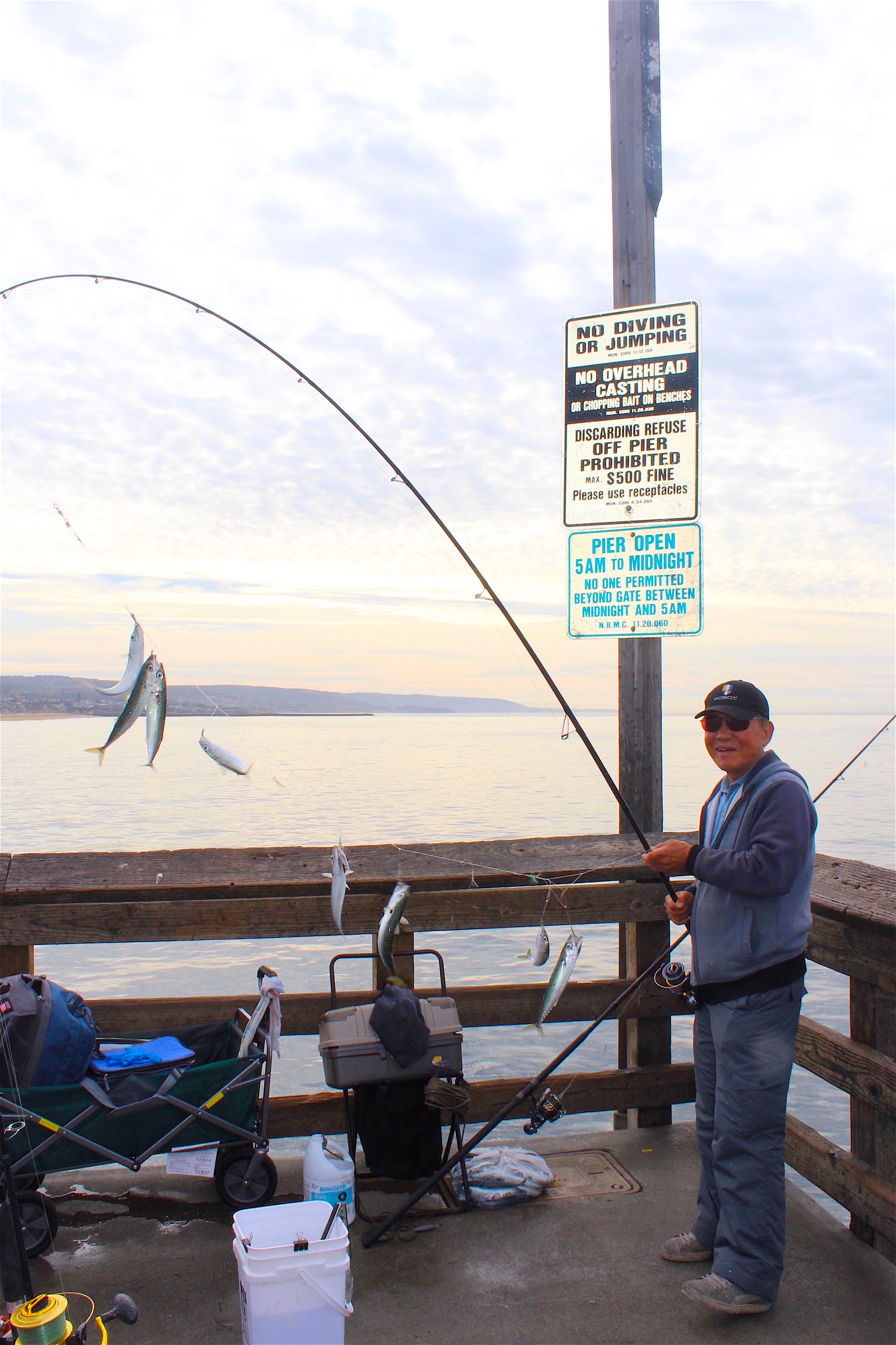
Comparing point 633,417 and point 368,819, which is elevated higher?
point 633,417

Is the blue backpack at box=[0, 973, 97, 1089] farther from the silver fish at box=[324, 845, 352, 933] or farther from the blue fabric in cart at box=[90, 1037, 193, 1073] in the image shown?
the silver fish at box=[324, 845, 352, 933]

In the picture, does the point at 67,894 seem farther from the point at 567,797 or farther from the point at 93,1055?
the point at 567,797

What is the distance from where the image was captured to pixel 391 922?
2.96 meters

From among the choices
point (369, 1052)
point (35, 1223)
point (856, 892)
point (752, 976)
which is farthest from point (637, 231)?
point (35, 1223)

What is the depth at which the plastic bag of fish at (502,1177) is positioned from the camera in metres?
3.18

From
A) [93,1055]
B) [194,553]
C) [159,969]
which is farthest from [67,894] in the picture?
[159,969]

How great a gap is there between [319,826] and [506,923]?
14983 mm

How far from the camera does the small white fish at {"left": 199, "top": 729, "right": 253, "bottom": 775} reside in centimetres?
253

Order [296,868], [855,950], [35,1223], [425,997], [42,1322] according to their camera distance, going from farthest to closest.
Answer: [425,997], [296,868], [855,950], [35,1223], [42,1322]

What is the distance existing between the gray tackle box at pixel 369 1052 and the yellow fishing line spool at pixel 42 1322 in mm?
1067

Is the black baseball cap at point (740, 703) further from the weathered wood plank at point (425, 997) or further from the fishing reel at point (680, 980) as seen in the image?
the weathered wood plank at point (425, 997)

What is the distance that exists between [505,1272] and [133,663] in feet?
6.85

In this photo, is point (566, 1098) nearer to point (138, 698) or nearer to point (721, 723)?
point (721, 723)

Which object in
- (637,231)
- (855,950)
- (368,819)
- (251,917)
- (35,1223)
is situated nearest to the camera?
(35,1223)
